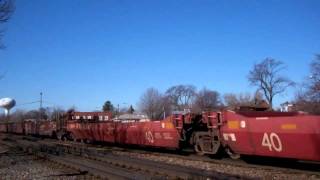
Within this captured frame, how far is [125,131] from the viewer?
1236 inches

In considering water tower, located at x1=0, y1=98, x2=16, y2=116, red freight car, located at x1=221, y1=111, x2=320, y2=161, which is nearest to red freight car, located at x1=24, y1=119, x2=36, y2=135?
red freight car, located at x1=221, y1=111, x2=320, y2=161

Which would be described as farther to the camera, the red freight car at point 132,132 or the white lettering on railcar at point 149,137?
the white lettering on railcar at point 149,137

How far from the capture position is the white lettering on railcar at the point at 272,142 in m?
17.0

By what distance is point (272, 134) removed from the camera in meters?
17.2

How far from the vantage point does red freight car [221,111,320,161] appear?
15.6 m

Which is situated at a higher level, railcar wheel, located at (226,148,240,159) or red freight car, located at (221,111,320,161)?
red freight car, located at (221,111,320,161)

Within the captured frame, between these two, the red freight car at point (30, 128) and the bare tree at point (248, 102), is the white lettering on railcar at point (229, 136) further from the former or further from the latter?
the red freight car at point (30, 128)

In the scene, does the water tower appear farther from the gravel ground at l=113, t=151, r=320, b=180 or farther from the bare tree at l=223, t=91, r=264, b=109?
the gravel ground at l=113, t=151, r=320, b=180

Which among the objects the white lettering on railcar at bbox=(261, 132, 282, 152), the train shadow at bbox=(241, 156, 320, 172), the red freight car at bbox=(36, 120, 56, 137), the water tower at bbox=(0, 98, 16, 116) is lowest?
the train shadow at bbox=(241, 156, 320, 172)

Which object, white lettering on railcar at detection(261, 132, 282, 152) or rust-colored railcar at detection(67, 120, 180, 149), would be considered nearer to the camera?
white lettering on railcar at detection(261, 132, 282, 152)

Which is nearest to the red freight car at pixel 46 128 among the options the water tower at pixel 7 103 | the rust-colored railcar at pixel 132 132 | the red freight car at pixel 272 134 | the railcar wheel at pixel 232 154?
the rust-colored railcar at pixel 132 132

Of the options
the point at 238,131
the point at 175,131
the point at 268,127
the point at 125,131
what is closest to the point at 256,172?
the point at 268,127

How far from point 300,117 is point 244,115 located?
3481 mm

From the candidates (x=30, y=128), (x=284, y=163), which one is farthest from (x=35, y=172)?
(x=30, y=128)
